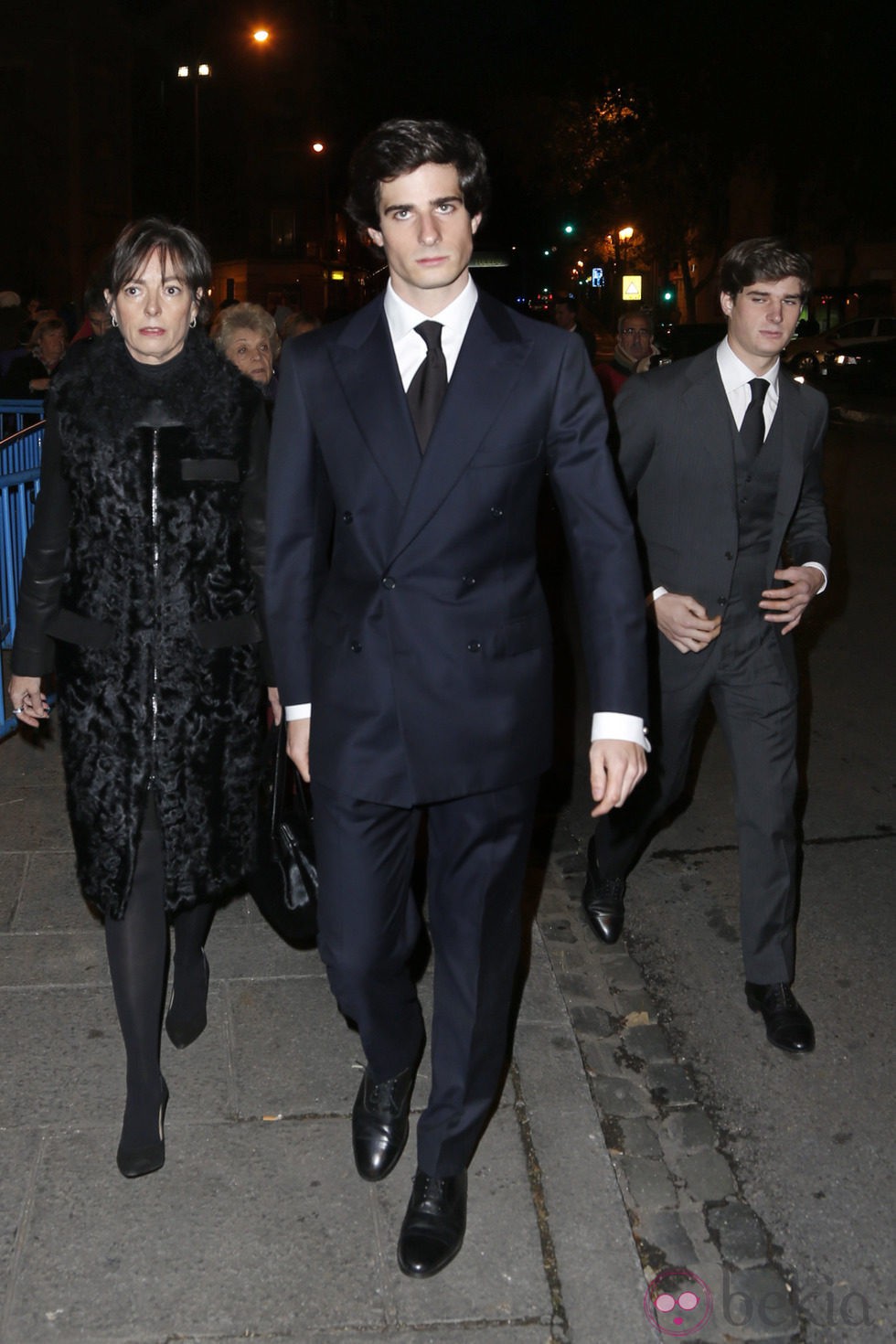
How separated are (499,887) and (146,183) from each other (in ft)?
200

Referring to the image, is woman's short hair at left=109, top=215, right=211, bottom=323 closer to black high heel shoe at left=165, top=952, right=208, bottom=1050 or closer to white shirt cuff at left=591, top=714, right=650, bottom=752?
white shirt cuff at left=591, top=714, right=650, bottom=752

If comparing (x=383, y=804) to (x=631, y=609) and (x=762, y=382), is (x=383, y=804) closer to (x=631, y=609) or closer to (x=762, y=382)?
(x=631, y=609)

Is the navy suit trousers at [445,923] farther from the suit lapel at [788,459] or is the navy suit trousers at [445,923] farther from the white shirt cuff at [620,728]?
the suit lapel at [788,459]

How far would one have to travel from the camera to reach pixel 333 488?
299 centimetres

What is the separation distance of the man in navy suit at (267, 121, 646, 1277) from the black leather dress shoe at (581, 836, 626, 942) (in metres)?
1.78

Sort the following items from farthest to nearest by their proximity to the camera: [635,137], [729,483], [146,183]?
[146,183] < [635,137] < [729,483]

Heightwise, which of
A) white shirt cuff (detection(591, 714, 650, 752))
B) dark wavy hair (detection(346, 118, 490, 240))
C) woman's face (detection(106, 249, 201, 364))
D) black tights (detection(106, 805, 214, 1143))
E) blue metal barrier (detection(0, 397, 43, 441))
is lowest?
black tights (detection(106, 805, 214, 1143))

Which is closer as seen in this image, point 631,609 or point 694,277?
point 631,609

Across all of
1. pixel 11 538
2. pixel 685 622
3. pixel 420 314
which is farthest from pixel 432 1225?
pixel 11 538

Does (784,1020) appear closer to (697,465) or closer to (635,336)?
(697,465)

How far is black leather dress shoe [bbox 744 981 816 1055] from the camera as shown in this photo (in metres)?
4.14

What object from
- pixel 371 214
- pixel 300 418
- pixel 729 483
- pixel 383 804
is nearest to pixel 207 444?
pixel 300 418

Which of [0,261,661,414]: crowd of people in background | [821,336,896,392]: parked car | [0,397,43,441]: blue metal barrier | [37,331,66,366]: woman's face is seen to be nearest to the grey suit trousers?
[0,261,661,414]: crowd of people in background

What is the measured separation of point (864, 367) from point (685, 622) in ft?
106
